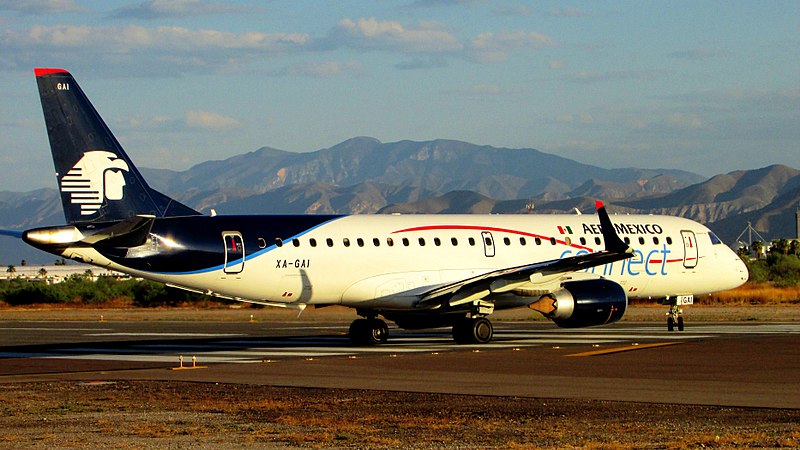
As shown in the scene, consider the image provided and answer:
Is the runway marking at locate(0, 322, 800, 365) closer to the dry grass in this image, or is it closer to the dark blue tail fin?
the dark blue tail fin

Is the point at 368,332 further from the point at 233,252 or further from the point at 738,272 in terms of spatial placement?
the point at 738,272

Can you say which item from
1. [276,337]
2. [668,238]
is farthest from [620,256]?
[276,337]

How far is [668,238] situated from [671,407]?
1936cm

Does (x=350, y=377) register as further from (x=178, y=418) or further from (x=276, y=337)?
(x=276, y=337)

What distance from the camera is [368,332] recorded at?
31.9m

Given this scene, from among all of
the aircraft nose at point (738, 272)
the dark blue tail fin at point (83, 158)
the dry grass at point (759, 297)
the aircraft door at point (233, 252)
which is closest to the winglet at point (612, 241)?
the aircraft nose at point (738, 272)

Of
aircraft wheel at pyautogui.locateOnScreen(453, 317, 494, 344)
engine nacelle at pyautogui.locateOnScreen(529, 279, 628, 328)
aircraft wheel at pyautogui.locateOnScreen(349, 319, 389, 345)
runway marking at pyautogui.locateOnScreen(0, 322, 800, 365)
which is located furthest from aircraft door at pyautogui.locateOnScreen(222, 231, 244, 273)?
engine nacelle at pyautogui.locateOnScreen(529, 279, 628, 328)

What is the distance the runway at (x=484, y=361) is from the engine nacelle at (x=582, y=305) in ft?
2.33

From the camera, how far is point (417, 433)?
14.8m

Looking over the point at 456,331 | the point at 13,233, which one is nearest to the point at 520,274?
the point at 456,331

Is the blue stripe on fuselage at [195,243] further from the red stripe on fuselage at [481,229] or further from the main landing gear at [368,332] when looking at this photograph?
the red stripe on fuselage at [481,229]

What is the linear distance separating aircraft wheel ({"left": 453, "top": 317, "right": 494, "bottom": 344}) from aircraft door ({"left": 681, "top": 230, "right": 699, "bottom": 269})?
7.72 m

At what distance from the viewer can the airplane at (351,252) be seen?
93.1 ft

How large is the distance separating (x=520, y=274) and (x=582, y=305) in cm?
177
